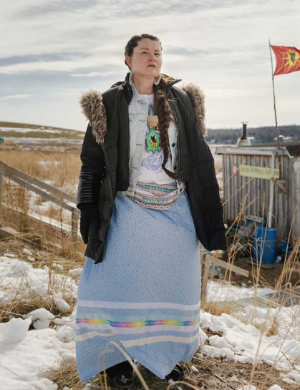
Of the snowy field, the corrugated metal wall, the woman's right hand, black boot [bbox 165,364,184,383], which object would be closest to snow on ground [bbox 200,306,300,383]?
the snowy field

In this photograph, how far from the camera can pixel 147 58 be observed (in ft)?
8.25

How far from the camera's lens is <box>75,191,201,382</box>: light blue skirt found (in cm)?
239

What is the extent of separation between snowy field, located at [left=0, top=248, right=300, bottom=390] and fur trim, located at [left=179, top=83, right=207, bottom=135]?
1179mm

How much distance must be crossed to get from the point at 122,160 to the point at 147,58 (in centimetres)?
61

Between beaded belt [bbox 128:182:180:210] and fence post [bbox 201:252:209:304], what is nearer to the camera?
beaded belt [bbox 128:182:180:210]

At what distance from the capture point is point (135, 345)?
239cm

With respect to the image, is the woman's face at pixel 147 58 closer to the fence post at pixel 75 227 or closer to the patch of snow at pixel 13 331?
the patch of snow at pixel 13 331

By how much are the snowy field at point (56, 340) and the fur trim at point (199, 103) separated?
1.18m

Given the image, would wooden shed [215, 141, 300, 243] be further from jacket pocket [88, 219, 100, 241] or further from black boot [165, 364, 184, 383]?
jacket pocket [88, 219, 100, 241]

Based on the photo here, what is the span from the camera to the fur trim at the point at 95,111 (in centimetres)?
241

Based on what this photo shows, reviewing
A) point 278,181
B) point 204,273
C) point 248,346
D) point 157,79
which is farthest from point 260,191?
point 157,79

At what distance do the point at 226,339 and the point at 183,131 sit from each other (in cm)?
167

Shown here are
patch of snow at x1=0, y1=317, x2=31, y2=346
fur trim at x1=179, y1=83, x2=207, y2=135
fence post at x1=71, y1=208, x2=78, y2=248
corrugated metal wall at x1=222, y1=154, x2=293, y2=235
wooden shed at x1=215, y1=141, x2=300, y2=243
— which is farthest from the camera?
corrugated metal wall at x1=222, y1=154, x2=293, y2=235

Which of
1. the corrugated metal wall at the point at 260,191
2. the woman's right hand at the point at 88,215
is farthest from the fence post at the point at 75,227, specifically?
the corrugated metal wall at the point at 260,191
